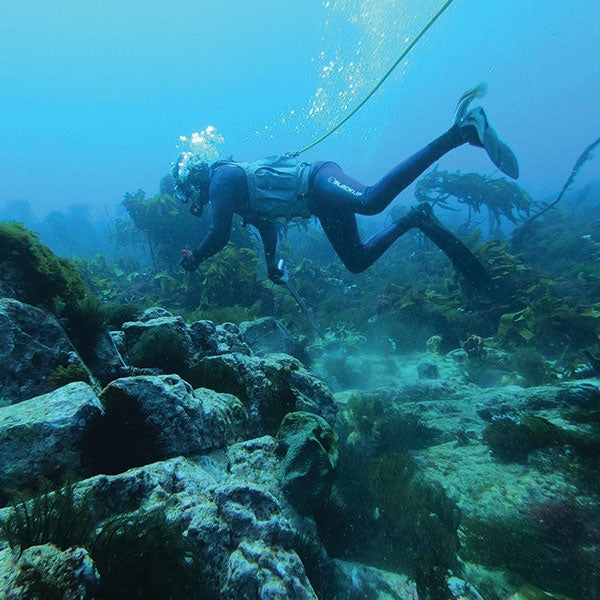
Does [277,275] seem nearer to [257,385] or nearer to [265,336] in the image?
[265,336]

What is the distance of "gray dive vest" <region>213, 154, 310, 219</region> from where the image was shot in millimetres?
5852

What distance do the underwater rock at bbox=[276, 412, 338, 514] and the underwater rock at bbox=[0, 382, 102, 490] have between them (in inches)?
57.7

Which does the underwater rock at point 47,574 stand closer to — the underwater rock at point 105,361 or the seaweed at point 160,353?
the underwater rock at point 105,361

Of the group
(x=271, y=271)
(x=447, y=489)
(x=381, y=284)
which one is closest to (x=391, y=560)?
(x=447, y=489)

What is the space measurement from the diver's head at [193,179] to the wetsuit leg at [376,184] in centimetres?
231

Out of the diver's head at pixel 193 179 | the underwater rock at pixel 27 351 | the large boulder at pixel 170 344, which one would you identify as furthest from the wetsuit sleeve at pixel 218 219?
the underwater rock at pixel 27 351

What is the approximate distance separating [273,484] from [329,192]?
5.13 meters

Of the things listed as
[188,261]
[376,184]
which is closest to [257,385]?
[188,261]

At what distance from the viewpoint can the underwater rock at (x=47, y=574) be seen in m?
1.02

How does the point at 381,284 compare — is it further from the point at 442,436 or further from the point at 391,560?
the point at 391,560

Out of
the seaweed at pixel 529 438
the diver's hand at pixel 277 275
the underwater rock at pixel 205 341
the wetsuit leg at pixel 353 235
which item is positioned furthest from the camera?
the diver's hand at pixel 277 275

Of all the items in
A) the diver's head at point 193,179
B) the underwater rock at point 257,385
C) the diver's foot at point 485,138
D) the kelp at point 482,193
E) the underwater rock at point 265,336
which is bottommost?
the underwater rock at point 257,385

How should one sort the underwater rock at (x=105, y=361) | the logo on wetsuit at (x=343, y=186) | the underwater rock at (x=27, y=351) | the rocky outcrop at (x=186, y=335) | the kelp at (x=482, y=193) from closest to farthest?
the underwater rock at (x=27, y=351)
the underwater rock at (x=105, y=361)
the rocky outcrop at (x=186, y=335)
the logo on wetsuit at (x=343, y=186)
the kelp at (x=482, y=193)

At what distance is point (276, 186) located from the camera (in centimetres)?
586
